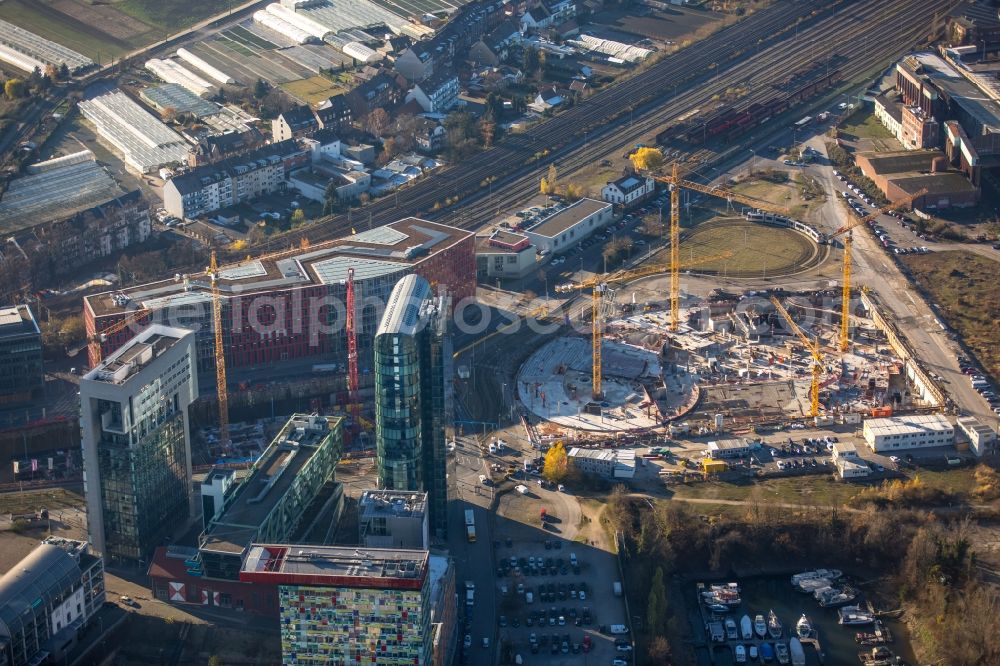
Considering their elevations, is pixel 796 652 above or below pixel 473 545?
below

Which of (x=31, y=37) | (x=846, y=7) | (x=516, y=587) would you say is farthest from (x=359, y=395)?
(x=846, y=7)

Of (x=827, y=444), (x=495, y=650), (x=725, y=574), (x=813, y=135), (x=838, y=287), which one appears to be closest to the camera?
(x=495, y=650)

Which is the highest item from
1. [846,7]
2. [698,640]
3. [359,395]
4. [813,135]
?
[846,7]

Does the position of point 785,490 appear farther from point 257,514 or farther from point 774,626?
point 257,514

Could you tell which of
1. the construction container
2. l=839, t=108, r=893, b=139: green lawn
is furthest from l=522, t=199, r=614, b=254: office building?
the construction container

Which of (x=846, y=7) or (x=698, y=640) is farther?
(x=846, y=7)

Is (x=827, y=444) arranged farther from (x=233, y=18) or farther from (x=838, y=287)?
(x=233, y=18)

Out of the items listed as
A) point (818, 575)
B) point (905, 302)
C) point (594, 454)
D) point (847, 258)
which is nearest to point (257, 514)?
point (594, 454)
